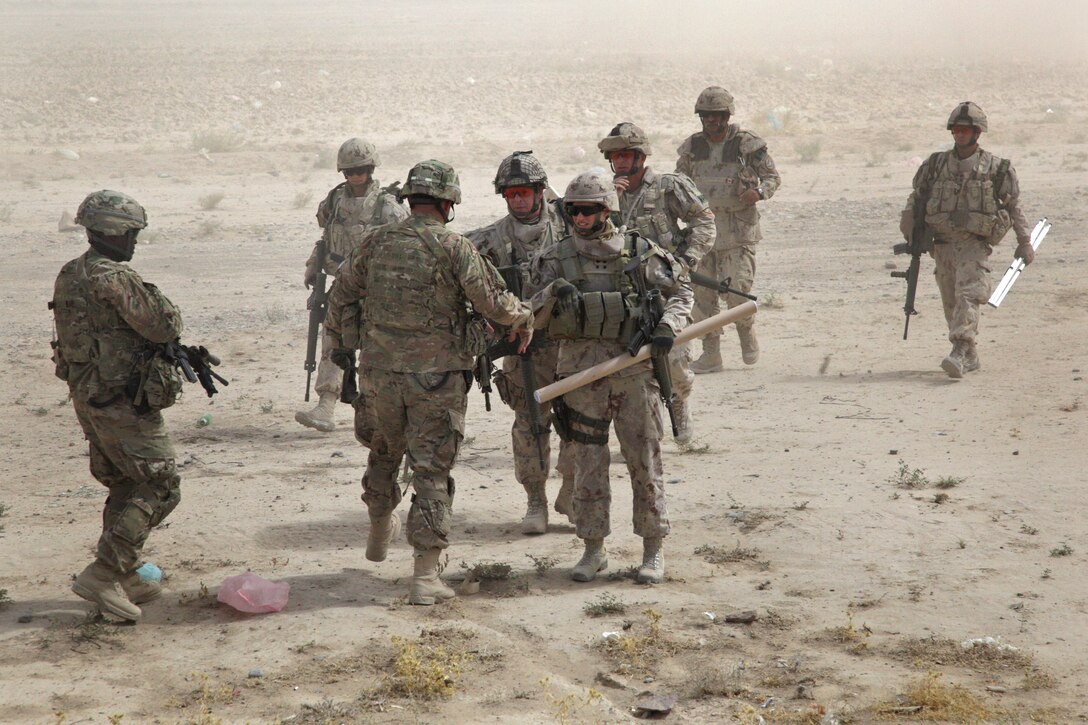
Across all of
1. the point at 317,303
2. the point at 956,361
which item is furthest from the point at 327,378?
the point at 956,361

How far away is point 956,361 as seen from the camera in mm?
10242

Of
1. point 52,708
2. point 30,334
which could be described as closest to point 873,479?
point 52,708

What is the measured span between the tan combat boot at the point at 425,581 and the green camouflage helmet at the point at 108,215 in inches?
78.0

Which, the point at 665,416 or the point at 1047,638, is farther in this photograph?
the point at 665,416

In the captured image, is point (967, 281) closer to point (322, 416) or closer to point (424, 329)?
point (322, 416)

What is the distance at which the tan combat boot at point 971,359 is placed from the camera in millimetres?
10430

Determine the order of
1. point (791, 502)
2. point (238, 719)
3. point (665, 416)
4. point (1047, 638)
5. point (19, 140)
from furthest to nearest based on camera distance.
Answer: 1. point (19, 140)
2. point (665, 416)
3. point (791, 502)
4. point (1047, 638)
5. point (238, 719)

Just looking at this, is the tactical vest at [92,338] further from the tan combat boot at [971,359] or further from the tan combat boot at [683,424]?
the tan combat boot at [971,359]

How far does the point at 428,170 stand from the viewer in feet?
19.3

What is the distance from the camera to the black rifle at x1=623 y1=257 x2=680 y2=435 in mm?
6113

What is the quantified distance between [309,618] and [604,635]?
4.44 ft

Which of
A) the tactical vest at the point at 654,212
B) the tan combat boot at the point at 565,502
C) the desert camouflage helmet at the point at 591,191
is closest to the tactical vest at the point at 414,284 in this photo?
the desert camouflage helmet at the point at 591,191

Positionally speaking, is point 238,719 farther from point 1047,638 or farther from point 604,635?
point 1047,638

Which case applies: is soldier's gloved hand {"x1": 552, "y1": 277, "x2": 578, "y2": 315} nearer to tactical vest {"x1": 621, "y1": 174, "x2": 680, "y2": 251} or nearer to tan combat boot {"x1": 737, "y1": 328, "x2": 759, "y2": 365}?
tactical vest {"x1": 621, "y1": 174, "x2": 680, "y2": 251}
